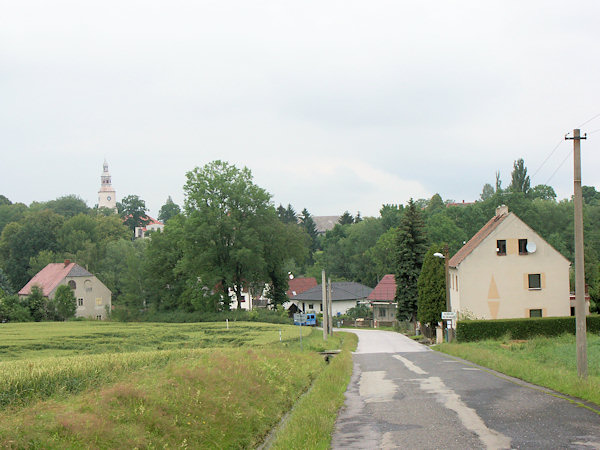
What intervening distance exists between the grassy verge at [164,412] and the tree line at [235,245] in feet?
125

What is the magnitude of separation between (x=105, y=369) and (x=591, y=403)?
11036mm

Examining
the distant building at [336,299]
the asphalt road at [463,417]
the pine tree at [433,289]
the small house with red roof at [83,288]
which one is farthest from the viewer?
the distant building at [336,299]

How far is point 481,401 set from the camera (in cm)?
1441

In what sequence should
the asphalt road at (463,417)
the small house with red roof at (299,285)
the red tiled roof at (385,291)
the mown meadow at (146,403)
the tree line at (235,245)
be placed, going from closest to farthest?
the mown meadow at (146,403)
the asphalt road at (463,417)
the tree line at (235,245)
the red tiled roof at (385,291)
the small house with red roof at (299,285)

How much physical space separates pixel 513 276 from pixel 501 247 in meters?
2.31

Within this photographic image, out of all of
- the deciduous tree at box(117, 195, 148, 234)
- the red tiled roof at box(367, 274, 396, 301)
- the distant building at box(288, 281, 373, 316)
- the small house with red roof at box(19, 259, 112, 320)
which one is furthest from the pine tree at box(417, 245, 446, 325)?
the deciduous tree at box(117, 195, 148, 234)

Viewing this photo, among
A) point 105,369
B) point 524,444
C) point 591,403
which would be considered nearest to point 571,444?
point 524,444

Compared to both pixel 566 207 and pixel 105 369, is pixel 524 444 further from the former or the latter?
pixel 566 207

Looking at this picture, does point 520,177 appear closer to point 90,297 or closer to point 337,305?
point 337,305

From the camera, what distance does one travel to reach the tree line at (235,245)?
222 feet

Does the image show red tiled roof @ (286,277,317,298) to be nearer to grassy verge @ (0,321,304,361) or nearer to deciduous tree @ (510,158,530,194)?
deciduous tree @ (510,158,530,194)

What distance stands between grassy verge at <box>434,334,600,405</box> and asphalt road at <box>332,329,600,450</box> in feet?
1.39

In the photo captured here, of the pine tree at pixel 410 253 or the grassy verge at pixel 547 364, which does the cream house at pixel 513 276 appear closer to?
the grassy verge at pixel 547 364

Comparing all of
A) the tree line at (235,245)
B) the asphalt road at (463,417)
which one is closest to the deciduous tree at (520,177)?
the tree line at (235,245)
